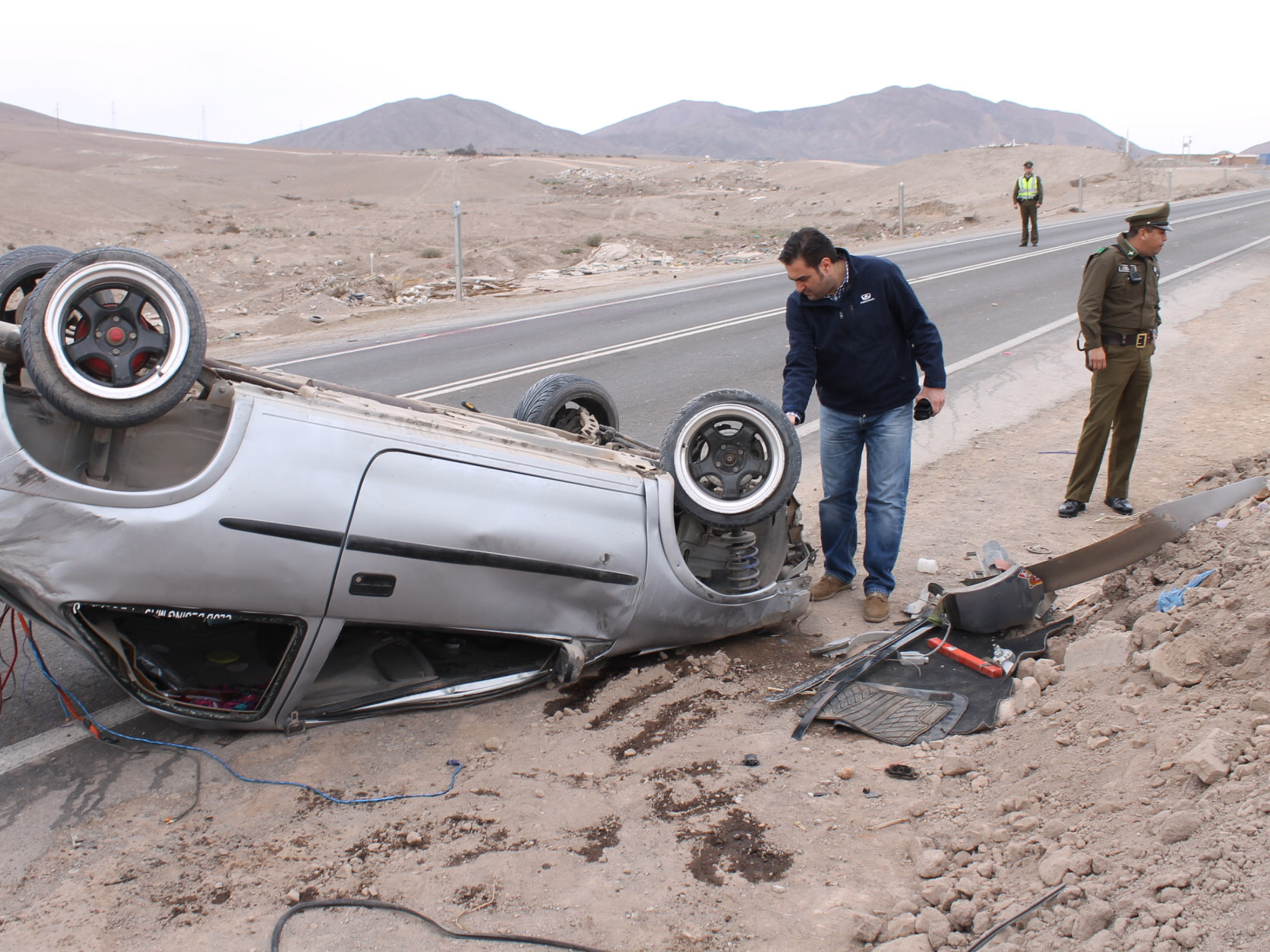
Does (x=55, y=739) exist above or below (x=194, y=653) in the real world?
below

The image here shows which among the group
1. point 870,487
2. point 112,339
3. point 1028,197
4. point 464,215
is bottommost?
point 870,487

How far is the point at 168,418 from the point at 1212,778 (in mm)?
3373

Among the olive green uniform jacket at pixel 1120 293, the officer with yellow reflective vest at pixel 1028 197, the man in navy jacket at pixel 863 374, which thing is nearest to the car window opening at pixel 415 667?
the man in navy jacket at pixel 863 374

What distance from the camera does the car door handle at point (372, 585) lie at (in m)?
3.28

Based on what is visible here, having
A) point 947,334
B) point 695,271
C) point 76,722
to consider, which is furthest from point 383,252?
point 76,722

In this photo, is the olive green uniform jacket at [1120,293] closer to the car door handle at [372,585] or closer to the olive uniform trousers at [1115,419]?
the olive uniform trousers at [1115,419]

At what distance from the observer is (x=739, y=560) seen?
168 inches

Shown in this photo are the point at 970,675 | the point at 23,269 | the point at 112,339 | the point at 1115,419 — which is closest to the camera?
the point at 112,339

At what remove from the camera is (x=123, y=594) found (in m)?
3.04

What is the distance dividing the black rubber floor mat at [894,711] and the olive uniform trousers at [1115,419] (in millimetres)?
2904

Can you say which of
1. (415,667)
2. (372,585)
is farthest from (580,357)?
(372,585)

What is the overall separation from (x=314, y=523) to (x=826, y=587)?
2.88 m

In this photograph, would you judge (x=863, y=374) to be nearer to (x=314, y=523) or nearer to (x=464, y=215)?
(x=314, y=523)

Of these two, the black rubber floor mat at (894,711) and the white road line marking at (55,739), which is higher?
the white road line marking at (55,739)
